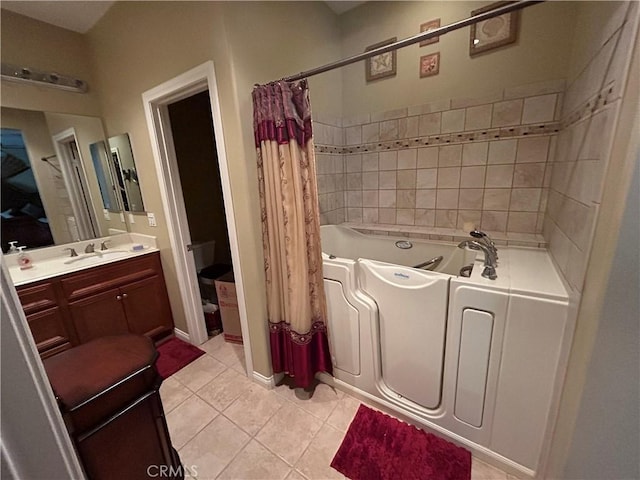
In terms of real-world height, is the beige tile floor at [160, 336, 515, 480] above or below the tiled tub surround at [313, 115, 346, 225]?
below

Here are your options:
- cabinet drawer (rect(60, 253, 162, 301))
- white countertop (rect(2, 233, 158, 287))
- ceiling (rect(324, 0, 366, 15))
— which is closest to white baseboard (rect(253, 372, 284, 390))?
cabinet drawer (rect(60, 253, 162, 301))

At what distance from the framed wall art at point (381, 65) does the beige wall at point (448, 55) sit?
0.04 metres

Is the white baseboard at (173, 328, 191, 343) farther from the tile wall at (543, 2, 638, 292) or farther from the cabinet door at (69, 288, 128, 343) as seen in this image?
the tile wall at (543, 2, 638, 292)

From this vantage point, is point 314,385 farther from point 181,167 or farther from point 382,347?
point 181,167

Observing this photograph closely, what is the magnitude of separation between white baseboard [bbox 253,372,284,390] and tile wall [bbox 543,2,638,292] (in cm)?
168

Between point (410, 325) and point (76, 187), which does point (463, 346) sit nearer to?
point (410, 325)

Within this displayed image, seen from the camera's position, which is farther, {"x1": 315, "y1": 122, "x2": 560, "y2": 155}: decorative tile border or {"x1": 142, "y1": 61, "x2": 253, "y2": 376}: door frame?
{"x1": 315, "y1": 122, "x2": 560, "y2": 155}: decorative tile border

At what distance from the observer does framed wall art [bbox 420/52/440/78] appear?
1.88 meters

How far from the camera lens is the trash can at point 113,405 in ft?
2.60

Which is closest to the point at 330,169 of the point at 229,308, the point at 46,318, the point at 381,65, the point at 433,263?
the point at 381,65

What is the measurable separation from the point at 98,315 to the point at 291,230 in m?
1.62

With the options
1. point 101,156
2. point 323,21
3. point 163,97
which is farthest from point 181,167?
point 323,21

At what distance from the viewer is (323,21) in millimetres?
1962

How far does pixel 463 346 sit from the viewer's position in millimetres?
1208
